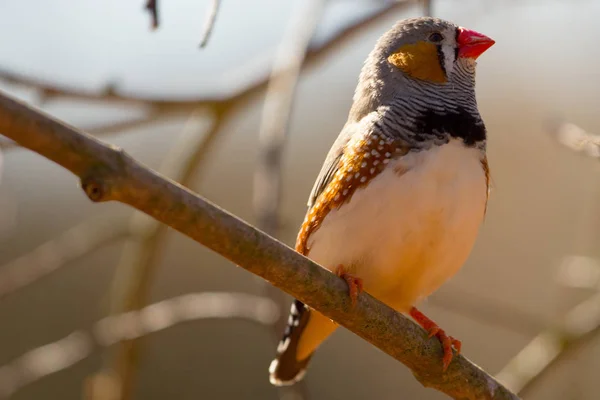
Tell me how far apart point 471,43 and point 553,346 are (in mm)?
1404

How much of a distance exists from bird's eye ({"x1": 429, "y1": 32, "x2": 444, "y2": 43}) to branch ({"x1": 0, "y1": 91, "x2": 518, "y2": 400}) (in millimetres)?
1141

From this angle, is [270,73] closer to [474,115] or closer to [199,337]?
[474,115]

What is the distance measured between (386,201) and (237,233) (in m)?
1.02

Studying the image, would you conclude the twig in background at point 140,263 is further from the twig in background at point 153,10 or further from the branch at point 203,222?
the twig in background at point 153,10

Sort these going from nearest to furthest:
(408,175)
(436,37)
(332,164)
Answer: (408,175) < (332,164) < (436,37)

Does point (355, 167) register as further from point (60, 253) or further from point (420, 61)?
point (60, 253)

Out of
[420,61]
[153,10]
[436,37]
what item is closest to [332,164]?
[420,61]

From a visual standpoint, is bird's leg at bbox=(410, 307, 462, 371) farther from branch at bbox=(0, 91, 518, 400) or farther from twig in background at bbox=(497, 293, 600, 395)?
twig in background at bbox=(497, 293, 600, 395)

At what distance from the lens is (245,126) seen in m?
8.41

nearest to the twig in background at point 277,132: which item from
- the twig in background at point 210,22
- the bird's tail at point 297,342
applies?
the bird's tail at point 297,342

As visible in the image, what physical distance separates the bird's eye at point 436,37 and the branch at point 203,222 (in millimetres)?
1141

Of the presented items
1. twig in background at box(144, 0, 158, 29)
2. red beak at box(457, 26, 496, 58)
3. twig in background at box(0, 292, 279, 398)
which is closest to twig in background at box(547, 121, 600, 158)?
red beak at box(457, 26, 496, 58)

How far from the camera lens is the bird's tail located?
3555 mm

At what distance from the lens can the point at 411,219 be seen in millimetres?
3047
